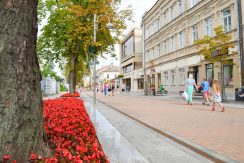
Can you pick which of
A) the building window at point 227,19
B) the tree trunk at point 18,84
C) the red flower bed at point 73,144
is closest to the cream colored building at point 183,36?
the building window at point 227,19

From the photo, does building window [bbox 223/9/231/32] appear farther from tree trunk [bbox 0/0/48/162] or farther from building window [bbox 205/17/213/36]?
tree trunk [bbox 0/0/48/162]

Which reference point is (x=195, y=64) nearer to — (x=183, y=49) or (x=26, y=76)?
(x=183, y=49)

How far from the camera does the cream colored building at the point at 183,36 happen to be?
24250mm

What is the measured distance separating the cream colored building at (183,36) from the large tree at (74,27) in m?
10.5

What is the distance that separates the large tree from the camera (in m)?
19.8

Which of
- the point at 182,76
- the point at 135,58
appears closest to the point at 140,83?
the point at 135,58

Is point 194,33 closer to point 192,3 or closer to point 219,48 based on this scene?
point 192,3

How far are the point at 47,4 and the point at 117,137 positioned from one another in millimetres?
20414

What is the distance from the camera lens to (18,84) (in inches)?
129

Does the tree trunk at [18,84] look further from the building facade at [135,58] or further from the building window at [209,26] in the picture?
the building facade at [135,58]

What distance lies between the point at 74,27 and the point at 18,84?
1886 cm

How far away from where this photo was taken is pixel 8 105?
3.17 m

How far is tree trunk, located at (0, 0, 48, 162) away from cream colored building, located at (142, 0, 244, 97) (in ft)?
67.2

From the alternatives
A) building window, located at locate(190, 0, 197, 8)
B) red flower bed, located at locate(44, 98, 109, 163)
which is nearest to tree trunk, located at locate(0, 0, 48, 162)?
red flower bed, located at locate(44, 98, 109, 163)
